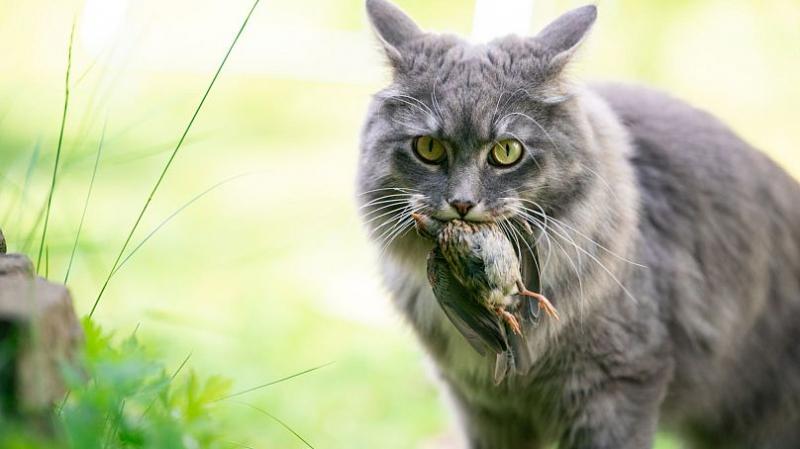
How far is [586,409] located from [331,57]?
4808mm

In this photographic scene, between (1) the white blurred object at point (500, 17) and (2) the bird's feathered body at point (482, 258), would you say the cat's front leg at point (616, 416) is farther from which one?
(1) the white blurred object at point (500, 17)

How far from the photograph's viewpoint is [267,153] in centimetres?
652

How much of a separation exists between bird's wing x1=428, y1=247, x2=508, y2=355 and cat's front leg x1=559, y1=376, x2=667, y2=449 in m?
0.51

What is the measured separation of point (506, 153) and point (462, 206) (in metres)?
0.25

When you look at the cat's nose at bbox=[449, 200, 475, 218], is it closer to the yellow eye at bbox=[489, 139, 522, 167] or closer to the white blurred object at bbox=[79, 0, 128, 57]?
the yellow eye at bbox=[489, 139, 522, 167]

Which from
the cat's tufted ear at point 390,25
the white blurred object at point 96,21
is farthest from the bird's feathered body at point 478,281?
the white blurred object at point 96,21

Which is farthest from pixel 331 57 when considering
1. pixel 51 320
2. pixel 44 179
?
pixel 51 320

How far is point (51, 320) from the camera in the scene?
5.06ft

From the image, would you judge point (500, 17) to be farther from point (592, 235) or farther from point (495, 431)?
point (592, 235)

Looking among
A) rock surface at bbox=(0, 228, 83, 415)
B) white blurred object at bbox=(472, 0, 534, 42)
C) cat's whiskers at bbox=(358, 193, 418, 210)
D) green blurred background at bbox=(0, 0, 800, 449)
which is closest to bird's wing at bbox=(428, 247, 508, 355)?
cat's whiskers at bbox=(358, 193, 418, 210)

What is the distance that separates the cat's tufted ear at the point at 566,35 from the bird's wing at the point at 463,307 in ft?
2.06

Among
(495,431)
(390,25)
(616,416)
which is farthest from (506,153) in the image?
(495,431)

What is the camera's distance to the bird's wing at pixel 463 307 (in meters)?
2.40

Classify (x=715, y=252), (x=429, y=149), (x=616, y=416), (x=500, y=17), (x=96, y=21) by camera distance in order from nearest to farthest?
(x=429, y=149) < (x=616, y=416) < (x=715, y=252) < (x=500, y=17) < (x=96, y=21)
